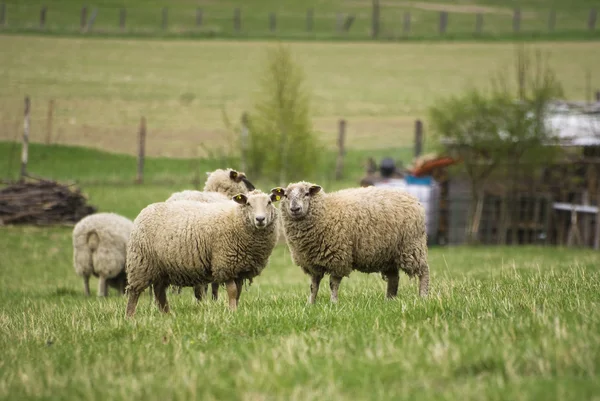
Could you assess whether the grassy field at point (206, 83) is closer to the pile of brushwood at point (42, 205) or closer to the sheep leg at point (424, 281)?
the pile of brushwood at point (42, 205)

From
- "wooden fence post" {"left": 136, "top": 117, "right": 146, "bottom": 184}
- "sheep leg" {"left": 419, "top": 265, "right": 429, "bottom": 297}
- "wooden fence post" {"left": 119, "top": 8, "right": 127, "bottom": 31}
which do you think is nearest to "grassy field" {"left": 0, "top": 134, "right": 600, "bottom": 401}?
"sheep leg" {"left": 419, "top": 265, "right": 429, "bottom": 297}

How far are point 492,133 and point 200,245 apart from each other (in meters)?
19.0

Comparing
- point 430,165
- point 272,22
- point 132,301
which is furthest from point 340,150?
point 272,22

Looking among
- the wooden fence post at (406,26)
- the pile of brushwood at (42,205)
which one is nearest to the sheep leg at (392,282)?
the pile of brushwood at (42,205)

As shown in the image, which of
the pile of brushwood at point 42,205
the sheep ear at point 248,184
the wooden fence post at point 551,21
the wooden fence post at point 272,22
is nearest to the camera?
the sheep ear at point 248,184

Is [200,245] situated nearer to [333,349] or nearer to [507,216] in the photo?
[333,349]

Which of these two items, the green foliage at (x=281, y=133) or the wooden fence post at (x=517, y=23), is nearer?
the green foliage at (x=281, y=133)

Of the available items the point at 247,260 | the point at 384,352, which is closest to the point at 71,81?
the point at 247,260

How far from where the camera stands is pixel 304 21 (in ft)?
276

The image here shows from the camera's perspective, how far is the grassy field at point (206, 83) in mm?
44719

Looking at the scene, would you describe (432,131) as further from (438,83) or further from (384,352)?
(438,83)

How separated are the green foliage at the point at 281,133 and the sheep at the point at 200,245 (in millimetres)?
20175

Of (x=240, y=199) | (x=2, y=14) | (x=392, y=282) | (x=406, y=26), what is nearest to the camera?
(x=240, y=199)

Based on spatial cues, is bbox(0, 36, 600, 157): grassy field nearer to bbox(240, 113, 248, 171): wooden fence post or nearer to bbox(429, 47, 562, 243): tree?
bbox(240, 113, 248, 171): wooden fence post
